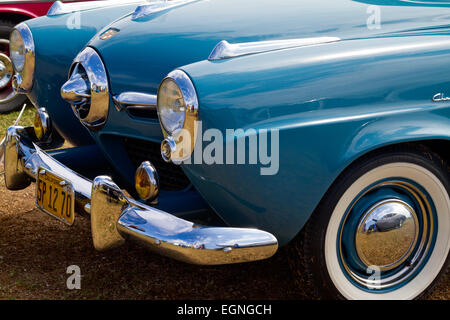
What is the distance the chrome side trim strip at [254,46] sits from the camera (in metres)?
2.12

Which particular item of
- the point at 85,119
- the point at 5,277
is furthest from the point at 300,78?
the point at 5,277

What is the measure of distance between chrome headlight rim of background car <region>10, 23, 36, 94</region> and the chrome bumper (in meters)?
0.94

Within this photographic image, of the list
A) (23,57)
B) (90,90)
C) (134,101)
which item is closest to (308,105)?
(134,101)

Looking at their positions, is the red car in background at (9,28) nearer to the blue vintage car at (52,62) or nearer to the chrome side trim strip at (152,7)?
the blue vintage car at (52,62)

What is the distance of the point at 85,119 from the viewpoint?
2.57 m

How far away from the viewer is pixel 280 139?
6.36 ft

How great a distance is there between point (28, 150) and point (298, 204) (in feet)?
4.19

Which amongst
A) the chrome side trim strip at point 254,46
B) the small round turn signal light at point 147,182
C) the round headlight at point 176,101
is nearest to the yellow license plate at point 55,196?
the small round turn signal light at point 147,182

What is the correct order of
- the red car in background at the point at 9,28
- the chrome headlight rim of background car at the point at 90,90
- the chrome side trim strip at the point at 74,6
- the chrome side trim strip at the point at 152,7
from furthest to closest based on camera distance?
1. the red car in background at the point at 9,28
2. the chrome side trim strip at the point at 74,6
3. the chrome side trim strip at the point at 152,7
4. the chrome headlight rim of background car at the point at 90,90

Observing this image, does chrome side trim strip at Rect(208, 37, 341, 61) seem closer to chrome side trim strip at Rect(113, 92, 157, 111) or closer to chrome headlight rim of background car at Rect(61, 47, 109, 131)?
chrome side trim strip at Rect(113, 92, 157, 111)

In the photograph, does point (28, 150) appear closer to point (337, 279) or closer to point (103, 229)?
point (103, 229)

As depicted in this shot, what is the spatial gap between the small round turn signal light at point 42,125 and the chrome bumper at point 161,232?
26.7 inches

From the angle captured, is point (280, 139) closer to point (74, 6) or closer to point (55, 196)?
point (55, 196)

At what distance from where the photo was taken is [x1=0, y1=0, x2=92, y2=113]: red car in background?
5.21m
